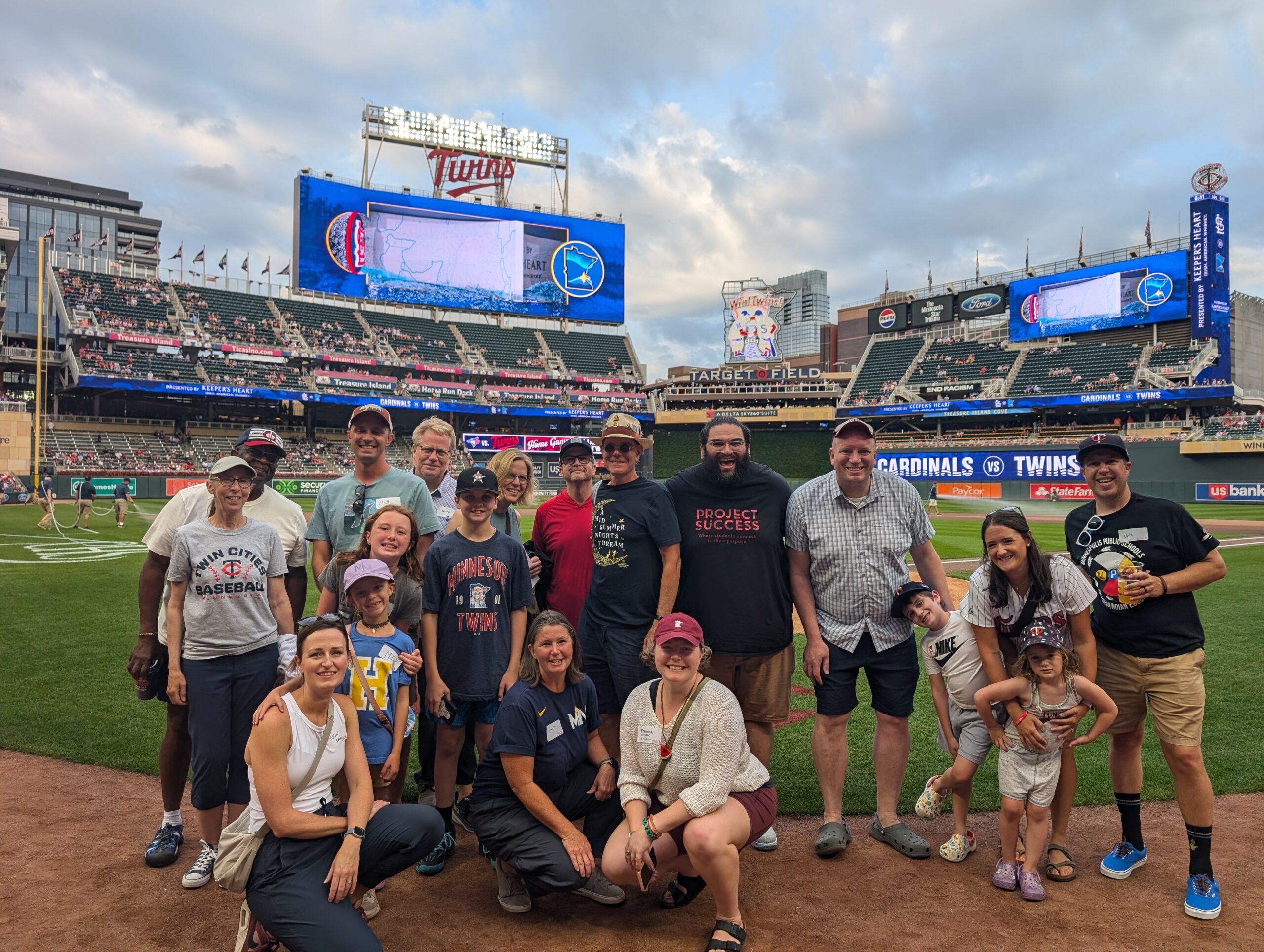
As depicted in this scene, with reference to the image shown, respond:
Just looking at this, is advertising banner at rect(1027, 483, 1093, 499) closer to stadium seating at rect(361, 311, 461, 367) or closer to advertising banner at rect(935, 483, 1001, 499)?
advertising banner at rect(935, 483, 1001, 499)

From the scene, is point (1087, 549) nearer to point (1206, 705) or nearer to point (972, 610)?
point (972, 610)

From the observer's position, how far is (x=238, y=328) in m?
52.7

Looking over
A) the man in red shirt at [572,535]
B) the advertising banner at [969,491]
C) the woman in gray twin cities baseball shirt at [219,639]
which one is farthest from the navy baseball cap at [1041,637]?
the advertising banner at [969,491]

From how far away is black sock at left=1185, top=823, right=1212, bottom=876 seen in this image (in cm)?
377

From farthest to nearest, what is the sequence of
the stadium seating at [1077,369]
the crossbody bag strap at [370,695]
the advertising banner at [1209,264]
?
the stadium seating at [1077,369] → the advertising banner at [1209,264] → the crossbody bag strap at [370,695]

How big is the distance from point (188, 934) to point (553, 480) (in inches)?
1720

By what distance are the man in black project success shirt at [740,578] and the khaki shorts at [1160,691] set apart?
1.67 metres

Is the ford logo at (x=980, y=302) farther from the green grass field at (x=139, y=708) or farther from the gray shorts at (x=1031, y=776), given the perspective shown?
the gray shorts at (x=1031, y=776)

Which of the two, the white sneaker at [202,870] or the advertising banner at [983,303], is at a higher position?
the advertising banner at [983,303]

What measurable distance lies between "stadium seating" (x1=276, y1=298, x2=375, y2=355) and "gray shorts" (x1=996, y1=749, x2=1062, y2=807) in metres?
56.1

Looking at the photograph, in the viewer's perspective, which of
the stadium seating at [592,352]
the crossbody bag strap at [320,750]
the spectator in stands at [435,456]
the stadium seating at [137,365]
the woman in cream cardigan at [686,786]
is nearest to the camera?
the crossbody bag strap at [320,750]

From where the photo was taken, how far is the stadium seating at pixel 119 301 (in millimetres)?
47969

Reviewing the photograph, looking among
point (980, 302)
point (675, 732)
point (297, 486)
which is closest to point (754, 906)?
point (675, 732)

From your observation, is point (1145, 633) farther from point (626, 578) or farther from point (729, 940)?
point (626, 578)
